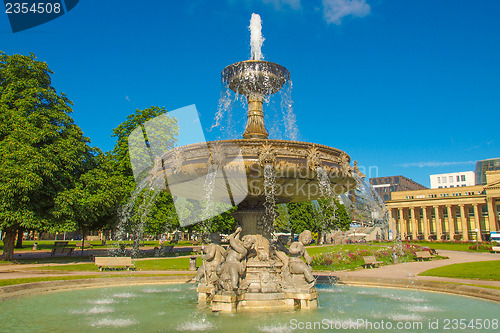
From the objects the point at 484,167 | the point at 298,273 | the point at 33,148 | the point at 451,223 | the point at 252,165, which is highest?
the point at 484,167

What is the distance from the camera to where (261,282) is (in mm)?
8570

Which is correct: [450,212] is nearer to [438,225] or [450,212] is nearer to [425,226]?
[438,225]

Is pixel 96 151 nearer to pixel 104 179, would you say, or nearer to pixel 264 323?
pixel 104 179

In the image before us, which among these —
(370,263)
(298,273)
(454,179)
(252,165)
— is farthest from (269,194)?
(454,179)

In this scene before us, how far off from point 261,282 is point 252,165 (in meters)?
2.80

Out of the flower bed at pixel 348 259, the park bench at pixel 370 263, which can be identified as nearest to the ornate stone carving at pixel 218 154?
the flower bed at pixel 348 259

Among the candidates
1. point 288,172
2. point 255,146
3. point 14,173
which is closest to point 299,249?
point 288,172

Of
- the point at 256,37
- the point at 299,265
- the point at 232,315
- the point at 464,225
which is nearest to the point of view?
the point at 232,315

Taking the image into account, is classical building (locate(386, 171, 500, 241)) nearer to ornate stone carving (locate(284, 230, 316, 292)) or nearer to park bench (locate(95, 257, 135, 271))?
park bench (locate(95, 257, 135, 271))

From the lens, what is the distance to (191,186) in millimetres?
9242

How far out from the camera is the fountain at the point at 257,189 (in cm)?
779

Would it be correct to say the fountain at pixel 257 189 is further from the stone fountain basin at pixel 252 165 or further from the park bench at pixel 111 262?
the park bench at pixel 111 262

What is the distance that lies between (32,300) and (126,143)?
65.0ft

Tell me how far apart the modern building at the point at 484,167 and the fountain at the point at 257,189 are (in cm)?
16251
